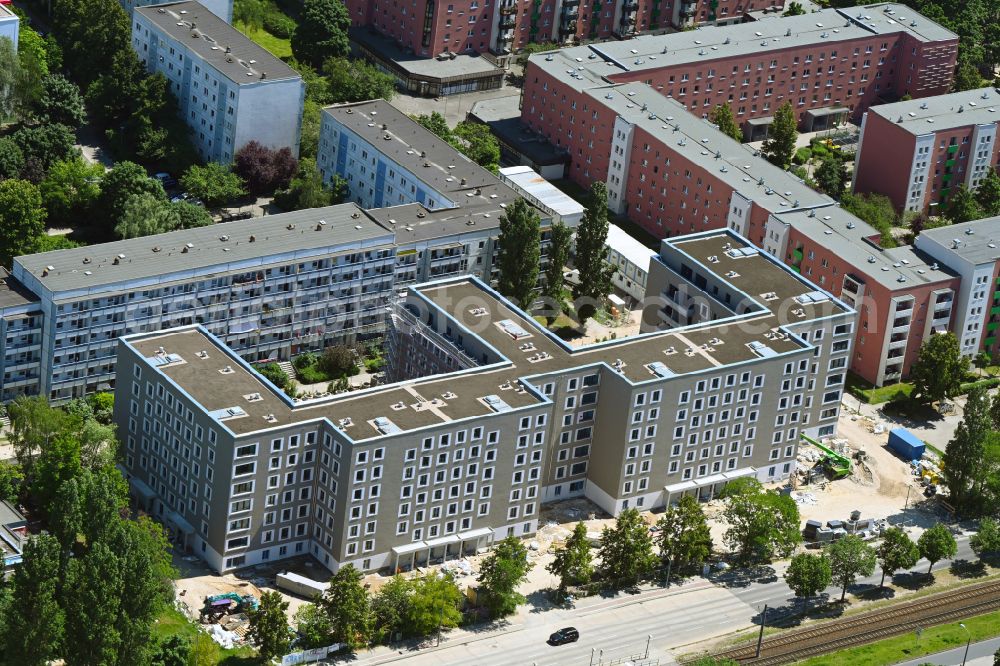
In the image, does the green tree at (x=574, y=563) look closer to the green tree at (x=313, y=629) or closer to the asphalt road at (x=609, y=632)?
the asphalt road at (x=609, y=632)

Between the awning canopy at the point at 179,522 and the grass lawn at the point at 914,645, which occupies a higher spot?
the awning canopy at the point at 179,522

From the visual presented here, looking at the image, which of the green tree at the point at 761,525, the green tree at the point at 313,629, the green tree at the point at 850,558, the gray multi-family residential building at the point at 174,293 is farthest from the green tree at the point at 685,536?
the gray multi-family residential building at the point at 174,293

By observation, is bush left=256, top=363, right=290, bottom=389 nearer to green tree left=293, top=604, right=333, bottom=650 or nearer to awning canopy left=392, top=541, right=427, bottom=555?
awning canopy left=392, top=541, right=427, bottom=555

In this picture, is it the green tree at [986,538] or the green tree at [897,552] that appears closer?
the green tree at [897,552]

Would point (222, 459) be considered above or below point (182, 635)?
above

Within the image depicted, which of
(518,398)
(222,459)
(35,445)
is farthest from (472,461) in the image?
(35,445)

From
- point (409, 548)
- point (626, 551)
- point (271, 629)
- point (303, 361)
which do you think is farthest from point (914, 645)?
A: point (303, 361)

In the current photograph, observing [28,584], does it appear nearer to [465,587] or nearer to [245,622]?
[245,622]
